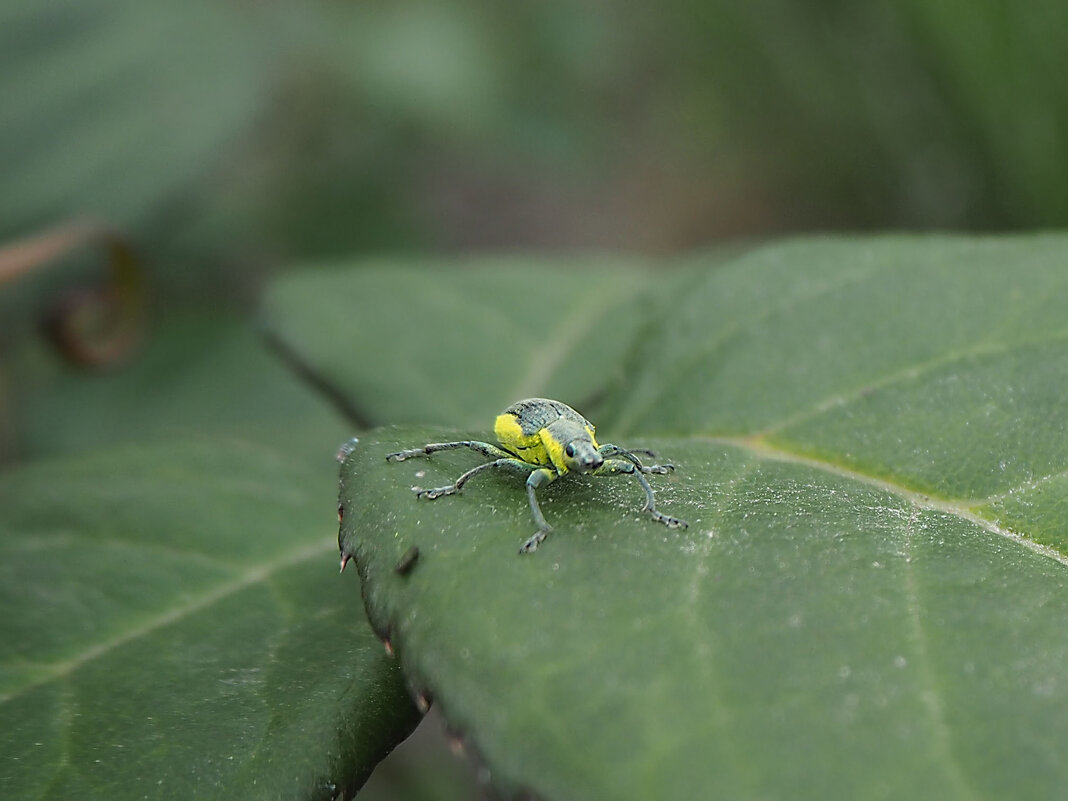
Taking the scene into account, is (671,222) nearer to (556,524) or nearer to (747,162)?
(747,162)

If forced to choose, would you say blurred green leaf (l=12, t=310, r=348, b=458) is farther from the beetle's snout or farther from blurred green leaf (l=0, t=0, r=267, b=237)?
the beetle's snout

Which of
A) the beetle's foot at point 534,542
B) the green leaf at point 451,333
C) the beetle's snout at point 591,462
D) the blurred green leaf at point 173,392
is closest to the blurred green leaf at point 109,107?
the blurred green leaf at point 173,392

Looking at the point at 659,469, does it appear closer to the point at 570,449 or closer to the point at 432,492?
the point at 570,449

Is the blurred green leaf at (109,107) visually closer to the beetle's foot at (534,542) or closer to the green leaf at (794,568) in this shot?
the green leaf at (794,568)

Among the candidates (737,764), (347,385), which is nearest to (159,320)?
(347,385)

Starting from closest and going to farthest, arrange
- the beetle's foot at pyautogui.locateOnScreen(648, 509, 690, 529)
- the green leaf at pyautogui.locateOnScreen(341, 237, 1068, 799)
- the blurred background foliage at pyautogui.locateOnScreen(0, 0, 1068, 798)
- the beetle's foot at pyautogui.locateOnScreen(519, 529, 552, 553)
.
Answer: the green leaf at pyautogui.locateOnScreen(341, 237, 1068, 799) → the beetle's foot at pyautogui.locateOnScreen(519, 529, 552, 553) → the beetle's foot at pyautogui.locateOnScreen(648, 509, 690, 529) → the blurred background foliage at pyautogui.locateOnScreen(0, 0, 1068, 798)

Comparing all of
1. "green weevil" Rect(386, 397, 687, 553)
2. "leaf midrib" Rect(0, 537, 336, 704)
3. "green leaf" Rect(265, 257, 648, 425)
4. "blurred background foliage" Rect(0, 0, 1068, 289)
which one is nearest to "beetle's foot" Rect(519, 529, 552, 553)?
"green weevil" Rect(386, 397, 687, 553)
